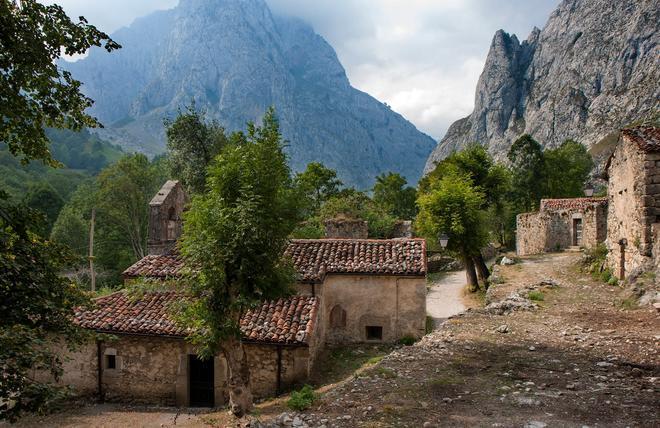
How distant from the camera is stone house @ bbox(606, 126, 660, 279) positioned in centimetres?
Answer: 1301

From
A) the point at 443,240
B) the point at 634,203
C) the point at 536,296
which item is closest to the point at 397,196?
the point at 443,240

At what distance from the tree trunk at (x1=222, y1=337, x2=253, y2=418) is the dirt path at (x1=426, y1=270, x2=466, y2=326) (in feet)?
34.9

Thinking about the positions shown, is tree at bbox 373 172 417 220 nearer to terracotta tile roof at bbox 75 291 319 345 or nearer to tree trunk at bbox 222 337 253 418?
terracotta tile roof at bbox 75 291 319 345

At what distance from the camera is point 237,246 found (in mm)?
10094

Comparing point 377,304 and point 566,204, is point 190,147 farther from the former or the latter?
point 566,204

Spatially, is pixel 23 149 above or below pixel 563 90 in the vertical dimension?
below

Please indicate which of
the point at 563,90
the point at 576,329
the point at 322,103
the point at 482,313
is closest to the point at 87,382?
the point at 482,313

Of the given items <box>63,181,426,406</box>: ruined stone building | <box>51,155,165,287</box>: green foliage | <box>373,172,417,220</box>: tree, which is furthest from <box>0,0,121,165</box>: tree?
<box>373,172,417,220</box>: tree

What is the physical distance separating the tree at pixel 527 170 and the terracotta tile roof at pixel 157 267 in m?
40.7

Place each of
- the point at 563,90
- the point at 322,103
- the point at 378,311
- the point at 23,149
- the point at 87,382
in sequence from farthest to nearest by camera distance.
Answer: the point at 322,103 < the point at 563,90 < the point at 378,311 < the point at 87,382 < the point at 23,149

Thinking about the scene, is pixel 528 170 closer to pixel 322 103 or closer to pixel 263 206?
pixel 263 206

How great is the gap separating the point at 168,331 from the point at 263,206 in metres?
5.73

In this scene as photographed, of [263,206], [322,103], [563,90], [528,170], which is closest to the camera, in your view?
[263,206]

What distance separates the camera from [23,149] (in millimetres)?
7273
